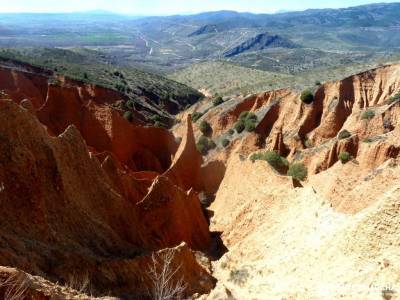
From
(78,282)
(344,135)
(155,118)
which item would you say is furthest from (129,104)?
(78,282)

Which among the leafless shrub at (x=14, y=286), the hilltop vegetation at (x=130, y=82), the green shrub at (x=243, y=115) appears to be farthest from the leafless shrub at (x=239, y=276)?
the hilltop vegetation at (x=130, y=82)

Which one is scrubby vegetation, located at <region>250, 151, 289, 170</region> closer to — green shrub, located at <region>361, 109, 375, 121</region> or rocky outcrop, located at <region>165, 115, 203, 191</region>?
rocky outcrop, located at <region>165, 115, 203, 191</region>

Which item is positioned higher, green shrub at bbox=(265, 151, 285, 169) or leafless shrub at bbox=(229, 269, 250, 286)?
leafless shrub at bbox=(229, 269, 250, 286)

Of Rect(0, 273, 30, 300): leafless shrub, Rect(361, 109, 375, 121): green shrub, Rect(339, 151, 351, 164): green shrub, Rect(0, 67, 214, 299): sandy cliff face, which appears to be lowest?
Rect(339, 151, 351, 164): green shrub

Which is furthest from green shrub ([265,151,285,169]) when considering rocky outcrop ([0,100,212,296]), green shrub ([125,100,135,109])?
green shrub ([125,100,135,109])

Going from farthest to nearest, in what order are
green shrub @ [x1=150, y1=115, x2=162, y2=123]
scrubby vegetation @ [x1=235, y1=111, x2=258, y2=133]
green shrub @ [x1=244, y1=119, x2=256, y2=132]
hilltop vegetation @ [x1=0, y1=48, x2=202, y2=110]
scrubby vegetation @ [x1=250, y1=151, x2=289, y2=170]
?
1. hilltop vegetation @ [x1=0, y1=48, x2=202, y2=110]
2. green shrub @ [x1=150, y1=115, x2=162, y2=123]
3. scrubby vegetation @ [x1=235, y1=111, x2=258, y2=133]
4. green shrub @ [x1=244, y1=119, x2=256, y2=132]
5. scrubby vegetation @ [x1=250, y1=151, x2=289, y2=170]

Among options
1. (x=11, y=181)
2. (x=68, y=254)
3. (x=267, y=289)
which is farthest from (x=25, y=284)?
(x=267, y=289)

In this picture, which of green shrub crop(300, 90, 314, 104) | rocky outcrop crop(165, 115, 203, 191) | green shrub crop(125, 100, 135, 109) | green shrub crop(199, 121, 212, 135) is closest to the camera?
rocky outcrop crop(165, 115, 203, 191)
